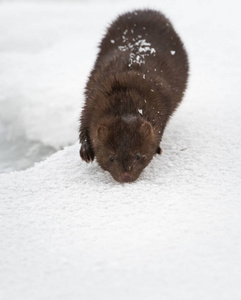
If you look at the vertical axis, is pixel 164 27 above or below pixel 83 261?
above

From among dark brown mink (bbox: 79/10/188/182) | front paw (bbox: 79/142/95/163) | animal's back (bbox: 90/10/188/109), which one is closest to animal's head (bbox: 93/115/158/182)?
dark brown mink (bbox: 79/10/188/182)

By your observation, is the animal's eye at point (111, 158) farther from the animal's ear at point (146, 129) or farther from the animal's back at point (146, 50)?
the animal's back at point (146, 50)

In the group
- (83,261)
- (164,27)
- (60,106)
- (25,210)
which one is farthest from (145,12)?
(83,261)

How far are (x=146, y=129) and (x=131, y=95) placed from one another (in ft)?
1.19

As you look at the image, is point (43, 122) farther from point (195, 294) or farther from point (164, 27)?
point (195, 294)

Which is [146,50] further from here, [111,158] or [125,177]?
[125,177]

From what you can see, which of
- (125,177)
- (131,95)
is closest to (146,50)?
(131,95)

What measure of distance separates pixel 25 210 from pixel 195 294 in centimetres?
153

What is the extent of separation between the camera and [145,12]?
5500 mm

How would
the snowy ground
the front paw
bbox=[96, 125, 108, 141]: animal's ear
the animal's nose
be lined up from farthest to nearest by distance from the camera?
1. the front paw
2. bbox=[96, 125, 108, 141]: animal's ear
3. the animal's nose
4. the snowy ground

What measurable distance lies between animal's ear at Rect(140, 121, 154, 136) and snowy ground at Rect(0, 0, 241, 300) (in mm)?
351

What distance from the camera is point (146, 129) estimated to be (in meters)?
3.78

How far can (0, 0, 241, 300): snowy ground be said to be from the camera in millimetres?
2453

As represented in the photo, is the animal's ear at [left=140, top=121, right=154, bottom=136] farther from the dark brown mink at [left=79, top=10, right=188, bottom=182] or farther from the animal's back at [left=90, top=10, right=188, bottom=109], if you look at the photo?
the animal's back at [left=90, top=10, right=188, bottom=109]
